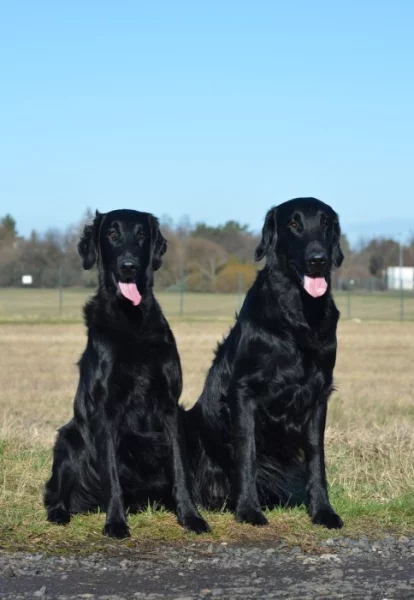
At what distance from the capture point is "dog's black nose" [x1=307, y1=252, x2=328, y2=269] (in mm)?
5375

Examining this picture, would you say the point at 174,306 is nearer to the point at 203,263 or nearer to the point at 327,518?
the point at 203,263

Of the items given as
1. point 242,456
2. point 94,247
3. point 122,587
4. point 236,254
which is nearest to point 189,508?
point 242,456

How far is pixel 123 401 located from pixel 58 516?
829mm

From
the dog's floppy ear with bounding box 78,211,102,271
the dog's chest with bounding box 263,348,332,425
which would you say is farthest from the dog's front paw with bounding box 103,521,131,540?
the dog's floppy ear with bounding box 78,211,102,271

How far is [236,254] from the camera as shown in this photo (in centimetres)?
7981

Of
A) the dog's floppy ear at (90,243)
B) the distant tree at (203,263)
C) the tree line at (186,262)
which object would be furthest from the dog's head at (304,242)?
→ the distant tree at (203,263)

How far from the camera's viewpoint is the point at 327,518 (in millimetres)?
5508

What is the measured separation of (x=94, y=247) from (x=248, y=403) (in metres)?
1.35

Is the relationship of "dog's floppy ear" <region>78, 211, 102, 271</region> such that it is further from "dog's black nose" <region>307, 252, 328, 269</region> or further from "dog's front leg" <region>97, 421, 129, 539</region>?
"dog's black nose" <region>307, 252, 328, 269</region>

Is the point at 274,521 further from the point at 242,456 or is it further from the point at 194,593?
the point at 194,593

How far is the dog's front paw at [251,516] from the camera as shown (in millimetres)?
5488

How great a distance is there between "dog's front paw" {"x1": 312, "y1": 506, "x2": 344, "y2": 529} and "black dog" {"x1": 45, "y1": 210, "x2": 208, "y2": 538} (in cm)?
70

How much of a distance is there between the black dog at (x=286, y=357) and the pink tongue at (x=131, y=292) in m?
0.70

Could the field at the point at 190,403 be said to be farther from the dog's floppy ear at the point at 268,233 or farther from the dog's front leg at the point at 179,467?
the dog's floppy ear at the point at 268,233
